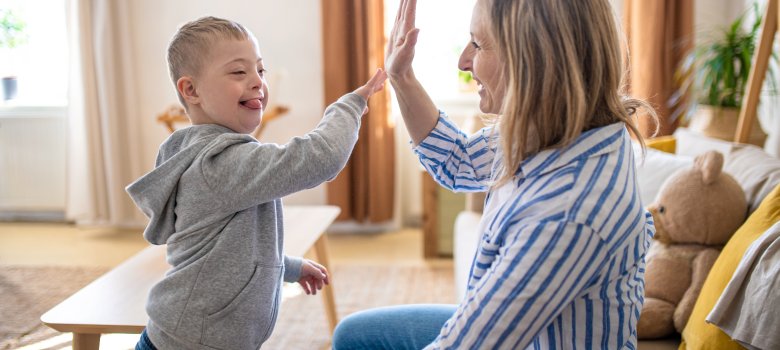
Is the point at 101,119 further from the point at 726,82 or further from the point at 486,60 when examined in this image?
the point at 486,60

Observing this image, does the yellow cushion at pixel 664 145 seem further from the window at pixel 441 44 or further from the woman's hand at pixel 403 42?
the window at pixel 441 44

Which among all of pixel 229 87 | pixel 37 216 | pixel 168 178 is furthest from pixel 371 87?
pixel 37 216

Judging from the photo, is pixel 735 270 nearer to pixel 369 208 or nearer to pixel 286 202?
pixel 369 208

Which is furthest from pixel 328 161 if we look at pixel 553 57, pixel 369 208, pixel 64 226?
pixel 64 226

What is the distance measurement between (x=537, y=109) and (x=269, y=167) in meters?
0.43

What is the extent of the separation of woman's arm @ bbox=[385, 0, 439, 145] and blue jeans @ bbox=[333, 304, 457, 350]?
347mm

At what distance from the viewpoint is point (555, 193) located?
3.09ft

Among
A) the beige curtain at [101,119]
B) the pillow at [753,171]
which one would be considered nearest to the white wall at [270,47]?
the beige curtain at [101,119]

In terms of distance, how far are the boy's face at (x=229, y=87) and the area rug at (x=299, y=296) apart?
1.56 metres

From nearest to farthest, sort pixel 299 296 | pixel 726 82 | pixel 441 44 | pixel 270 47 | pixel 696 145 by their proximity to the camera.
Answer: pixel 696 145 < pixel 726 82 < pixel 299 296 < pixel 270 47 < pixel 441 44

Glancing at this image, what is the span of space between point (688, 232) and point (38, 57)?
13.4 ft

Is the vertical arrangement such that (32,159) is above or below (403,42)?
below

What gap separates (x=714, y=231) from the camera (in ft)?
5.70

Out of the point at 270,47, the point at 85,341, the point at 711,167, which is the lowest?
the point at 85,341
